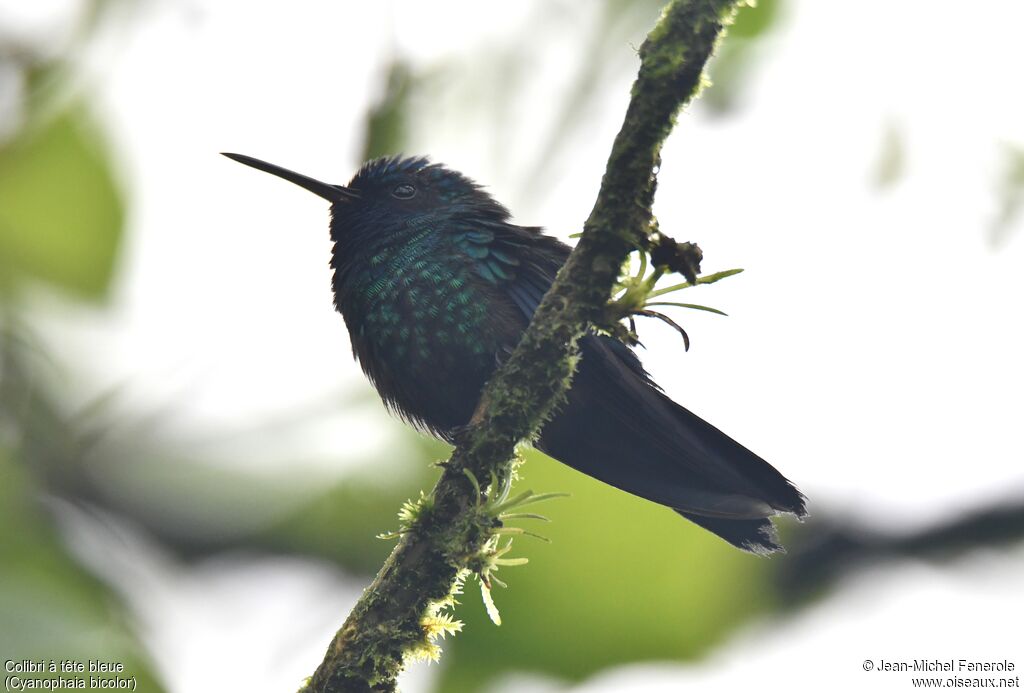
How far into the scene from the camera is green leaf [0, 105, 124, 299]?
4891mm

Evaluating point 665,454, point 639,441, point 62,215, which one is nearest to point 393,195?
point 62,215

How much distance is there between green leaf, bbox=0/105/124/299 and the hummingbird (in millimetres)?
1190

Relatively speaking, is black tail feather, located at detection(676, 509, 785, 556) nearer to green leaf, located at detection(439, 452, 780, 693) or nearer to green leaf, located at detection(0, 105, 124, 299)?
green leaf, located at detection(439, 452, 780, 693)

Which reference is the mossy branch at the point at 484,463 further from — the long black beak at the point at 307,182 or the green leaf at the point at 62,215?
the green leaf at the point at 62,215

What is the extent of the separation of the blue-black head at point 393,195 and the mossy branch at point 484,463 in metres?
1.59

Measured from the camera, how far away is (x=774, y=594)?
534cm

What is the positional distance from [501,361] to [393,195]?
4.27ft

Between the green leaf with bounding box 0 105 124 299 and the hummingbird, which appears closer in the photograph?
the hummingbird

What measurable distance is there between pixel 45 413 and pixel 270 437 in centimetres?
115

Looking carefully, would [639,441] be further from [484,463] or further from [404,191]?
[404,191]

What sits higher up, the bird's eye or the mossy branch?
the bird's eye

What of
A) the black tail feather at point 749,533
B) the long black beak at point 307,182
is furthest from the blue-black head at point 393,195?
the black tail feather at point 749,533

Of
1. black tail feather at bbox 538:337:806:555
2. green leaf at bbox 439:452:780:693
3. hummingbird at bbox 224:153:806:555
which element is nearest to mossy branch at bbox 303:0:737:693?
hummingbird at bbox 224:153:806:555

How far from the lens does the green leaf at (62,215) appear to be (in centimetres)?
489
